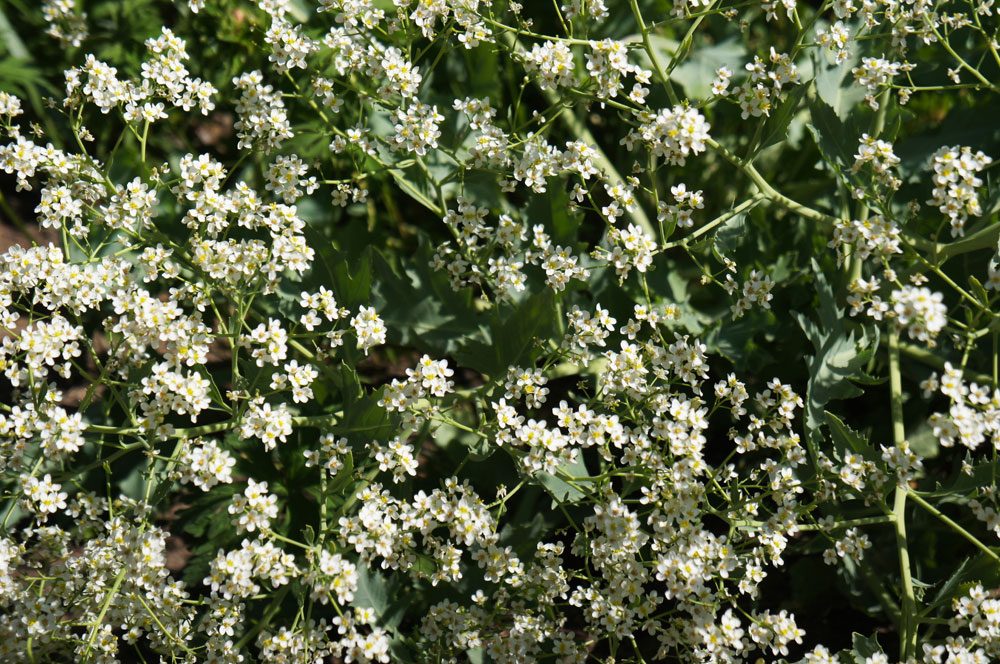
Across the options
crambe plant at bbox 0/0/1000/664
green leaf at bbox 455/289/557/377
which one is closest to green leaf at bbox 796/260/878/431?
crambe plant at bbox 0/0/1000/664

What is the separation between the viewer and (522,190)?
3.64 m

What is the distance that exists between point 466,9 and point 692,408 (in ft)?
3.78

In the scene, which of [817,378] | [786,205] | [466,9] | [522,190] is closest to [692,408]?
[817,378]

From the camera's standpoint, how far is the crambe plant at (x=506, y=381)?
219cm

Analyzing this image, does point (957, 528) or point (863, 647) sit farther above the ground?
point (957, 528)

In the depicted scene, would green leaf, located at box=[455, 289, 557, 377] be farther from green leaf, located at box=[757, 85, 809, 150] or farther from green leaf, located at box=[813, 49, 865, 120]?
green leaf, located at box=[813, 49, 865, 120]

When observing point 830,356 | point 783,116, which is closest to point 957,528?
point 830,356

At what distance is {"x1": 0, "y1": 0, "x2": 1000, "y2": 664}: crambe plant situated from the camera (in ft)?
7.18

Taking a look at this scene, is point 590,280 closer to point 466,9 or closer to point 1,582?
point 466,9

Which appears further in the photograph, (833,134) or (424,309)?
(424,309)

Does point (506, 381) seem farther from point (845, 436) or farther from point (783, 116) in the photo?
point (783, 116)

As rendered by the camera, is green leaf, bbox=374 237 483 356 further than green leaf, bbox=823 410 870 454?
Yes

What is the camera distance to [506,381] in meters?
2.40

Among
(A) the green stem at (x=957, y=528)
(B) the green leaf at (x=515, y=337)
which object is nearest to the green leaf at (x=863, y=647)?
(A) the green stem at (x=957, y=528)
